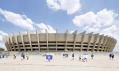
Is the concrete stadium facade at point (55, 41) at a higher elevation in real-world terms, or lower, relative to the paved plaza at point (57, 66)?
higher

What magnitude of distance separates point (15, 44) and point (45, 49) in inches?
483

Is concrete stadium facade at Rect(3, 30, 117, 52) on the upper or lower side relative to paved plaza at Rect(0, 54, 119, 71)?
upper

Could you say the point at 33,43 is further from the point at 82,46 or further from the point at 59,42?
the point at 82,46

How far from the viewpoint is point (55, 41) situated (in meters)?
61.6

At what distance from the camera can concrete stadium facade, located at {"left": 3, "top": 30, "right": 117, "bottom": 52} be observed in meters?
60.7

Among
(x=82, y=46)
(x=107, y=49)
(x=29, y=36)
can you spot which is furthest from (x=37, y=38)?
(x=107, y=49)

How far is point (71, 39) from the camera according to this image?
6128cm

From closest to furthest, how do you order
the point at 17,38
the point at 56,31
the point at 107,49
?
1. the point at 56,31
2. the point at 17,38
3. the point at 107,49

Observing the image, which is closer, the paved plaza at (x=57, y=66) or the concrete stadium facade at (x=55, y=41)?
the paved plaza at (x=57, y=66)

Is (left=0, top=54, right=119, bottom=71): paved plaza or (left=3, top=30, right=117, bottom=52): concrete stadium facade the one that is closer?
(left=0, top=54, right=119, bottom=71): paved plaza

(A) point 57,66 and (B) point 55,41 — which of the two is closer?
(A) point 57,66

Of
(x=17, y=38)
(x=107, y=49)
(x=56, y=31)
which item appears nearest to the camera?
(x=56, y=31)

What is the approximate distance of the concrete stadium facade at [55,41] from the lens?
60719 mm

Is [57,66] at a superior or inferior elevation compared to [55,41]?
inferior
